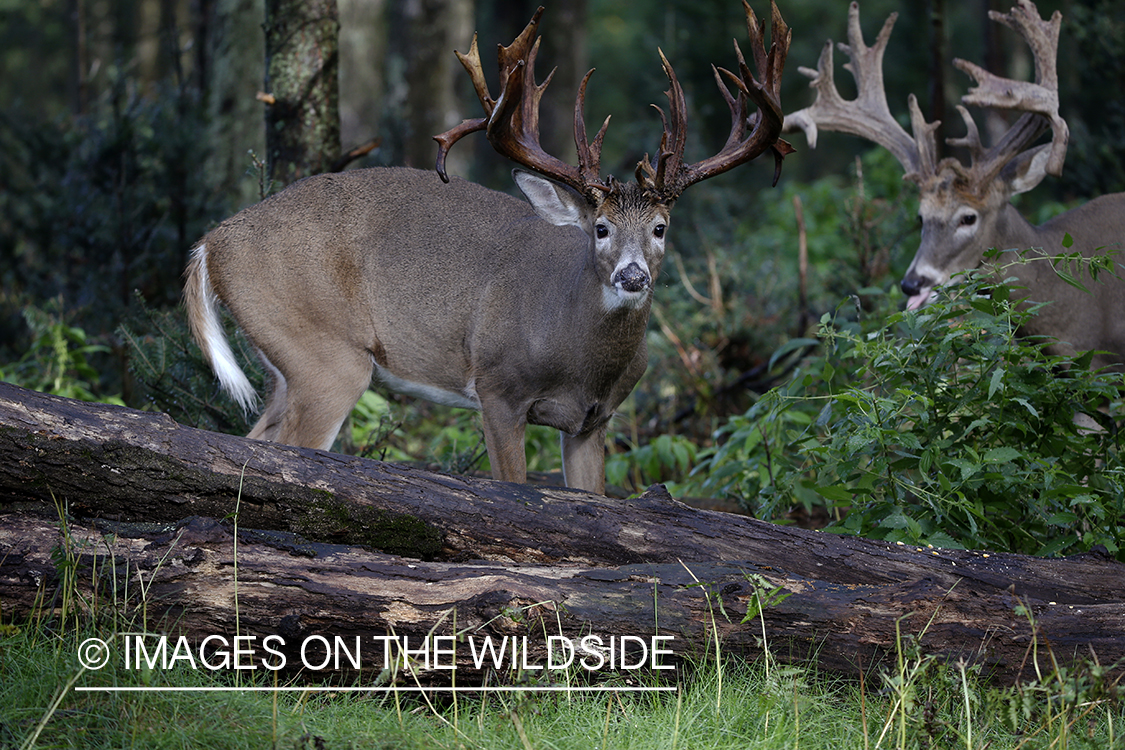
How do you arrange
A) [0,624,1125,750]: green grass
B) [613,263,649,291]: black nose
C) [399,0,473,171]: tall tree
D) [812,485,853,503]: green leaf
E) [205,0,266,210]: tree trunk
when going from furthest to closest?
[399,0,473,171]: tall tree, [205,0,266,210]: tree trunk, [613,263,649,291]: black nose, [812,485,853,503]: green leaf, [0,624,1125,750]: green grass

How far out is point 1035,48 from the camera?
5.99m

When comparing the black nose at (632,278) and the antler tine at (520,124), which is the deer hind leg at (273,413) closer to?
the antler tine at (520,124)

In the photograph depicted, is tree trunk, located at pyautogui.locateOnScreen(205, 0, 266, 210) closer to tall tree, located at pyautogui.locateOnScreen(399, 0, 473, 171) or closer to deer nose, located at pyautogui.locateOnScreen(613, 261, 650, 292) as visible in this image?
tall tree, located at pyautogui.locateOnScreen(399, 0, 473, 171)

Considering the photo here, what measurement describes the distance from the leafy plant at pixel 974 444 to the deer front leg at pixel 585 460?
1.20m

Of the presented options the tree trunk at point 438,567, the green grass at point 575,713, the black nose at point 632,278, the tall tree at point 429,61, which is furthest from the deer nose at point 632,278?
the tall tree at point 429,61

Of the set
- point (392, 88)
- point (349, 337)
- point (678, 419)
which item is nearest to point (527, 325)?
point (349, 337)

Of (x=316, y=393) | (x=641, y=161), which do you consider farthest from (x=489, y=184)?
(x=641, y=161)

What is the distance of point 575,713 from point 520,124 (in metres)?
2.61

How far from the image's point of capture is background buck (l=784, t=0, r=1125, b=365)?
5.46 meters

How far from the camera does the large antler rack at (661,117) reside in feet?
14.2

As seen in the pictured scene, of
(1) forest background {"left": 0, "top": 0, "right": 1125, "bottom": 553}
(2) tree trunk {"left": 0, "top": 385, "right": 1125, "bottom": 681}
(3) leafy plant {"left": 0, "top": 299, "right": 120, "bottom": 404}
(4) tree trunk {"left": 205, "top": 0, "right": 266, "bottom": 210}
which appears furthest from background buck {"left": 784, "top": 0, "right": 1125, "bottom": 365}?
(4) tree trunk {"left": 205, "top": 0, "right": 266, "bottom": 210}

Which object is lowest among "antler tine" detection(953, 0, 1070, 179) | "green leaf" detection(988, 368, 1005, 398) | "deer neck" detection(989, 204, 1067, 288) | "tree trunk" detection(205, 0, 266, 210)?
"green leaf" detection(988, 368, 1005, 398)

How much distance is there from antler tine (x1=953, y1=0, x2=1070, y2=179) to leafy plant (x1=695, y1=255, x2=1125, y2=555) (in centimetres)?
197

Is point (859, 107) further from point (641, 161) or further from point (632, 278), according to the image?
point (632, 278)
